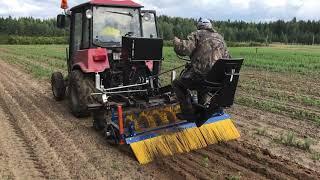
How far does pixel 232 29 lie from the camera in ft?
240

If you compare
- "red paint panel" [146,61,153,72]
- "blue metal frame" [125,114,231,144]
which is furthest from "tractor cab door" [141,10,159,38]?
"blue metal frame" [125,114,231,144]

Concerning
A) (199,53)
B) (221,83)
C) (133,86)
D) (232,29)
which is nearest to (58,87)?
(133,86)

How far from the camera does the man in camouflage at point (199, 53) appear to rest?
20.0ft

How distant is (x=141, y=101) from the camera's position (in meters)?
7.68

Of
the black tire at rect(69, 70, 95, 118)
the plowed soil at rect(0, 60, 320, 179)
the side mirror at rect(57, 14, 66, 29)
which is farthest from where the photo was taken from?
the side mirror at rect(57, 14, 66, 29)

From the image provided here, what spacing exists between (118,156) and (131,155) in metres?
0.19

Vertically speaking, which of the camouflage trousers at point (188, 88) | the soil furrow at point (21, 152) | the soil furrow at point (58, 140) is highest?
the camouflage trousers at point (188, 88)

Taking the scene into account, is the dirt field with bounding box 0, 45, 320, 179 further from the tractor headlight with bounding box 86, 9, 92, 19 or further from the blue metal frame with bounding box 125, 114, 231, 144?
the tractor headlight with bounding box 86, 9, 92, 19

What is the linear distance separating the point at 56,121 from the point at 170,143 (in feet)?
9.14

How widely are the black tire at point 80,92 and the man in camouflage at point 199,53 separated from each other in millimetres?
2111

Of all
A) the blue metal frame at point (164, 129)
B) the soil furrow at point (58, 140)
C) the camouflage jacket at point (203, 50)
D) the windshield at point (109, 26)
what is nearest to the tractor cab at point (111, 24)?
the windshield at point (109, 26)

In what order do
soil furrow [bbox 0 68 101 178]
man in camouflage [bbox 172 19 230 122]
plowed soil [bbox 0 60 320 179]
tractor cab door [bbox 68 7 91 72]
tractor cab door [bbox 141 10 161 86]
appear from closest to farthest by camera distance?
plowed soil [bbox 0 60 320 179] → soil furrow [bbox 0 68 101 178] → man in camouflage [bbox 172 19 230 122] → tractor cab door [bbox 68 7 91 72] → tractor cab door [bbox 141 10 161 86]

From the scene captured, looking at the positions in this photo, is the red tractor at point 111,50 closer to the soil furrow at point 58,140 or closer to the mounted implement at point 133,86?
the mounted implement at point 133,86

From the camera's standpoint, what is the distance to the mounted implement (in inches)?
242
